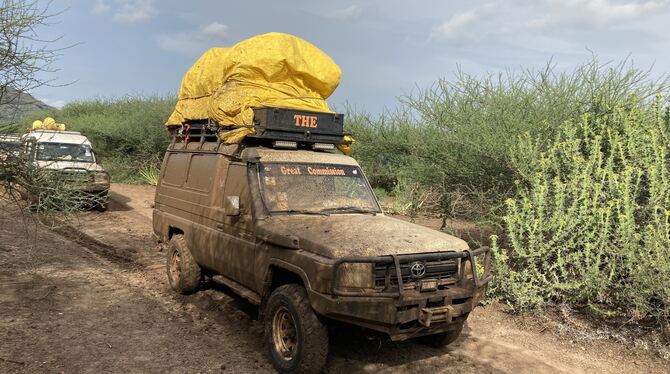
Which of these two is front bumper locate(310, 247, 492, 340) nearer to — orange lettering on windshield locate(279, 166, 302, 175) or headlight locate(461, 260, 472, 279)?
headlight locate(461, 260, 472, 279)

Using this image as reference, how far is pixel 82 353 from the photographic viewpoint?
4578 millimetres

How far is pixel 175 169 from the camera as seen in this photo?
704 cm

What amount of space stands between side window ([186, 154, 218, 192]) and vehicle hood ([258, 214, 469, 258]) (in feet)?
4.77

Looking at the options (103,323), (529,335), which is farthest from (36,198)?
(529,335)

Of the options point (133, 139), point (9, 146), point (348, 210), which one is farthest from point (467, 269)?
point (133, 139)

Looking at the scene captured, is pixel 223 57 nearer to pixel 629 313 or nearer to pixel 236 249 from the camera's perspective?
pixel 236 249

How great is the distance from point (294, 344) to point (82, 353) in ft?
6.54

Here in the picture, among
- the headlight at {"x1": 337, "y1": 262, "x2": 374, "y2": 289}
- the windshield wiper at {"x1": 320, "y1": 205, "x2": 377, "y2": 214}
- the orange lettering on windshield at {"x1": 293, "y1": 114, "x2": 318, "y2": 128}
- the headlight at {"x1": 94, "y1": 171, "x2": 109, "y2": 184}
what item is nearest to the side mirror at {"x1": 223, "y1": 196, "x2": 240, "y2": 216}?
the windshield wiper at {"x1": 320, "y1": 205, "x2": 377, "y2": 214}

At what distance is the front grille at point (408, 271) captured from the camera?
4008mm

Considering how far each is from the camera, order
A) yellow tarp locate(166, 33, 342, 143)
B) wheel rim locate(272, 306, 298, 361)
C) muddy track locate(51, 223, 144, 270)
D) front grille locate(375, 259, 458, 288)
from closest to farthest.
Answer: front grille locate(375, 259, 458, 288) < wheel rim locate(272, 306, 298, 361) < yellow tarp locate(166, 33, 342, 143) < muddy track locate(51, 223, 144, 270)

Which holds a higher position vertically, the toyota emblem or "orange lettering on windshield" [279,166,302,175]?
"orange lettering on windshield" [279,166,302,175]

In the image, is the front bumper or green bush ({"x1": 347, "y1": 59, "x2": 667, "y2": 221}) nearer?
the front bumper

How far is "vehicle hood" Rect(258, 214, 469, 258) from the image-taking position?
13.4ft

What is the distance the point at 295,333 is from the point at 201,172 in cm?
272
